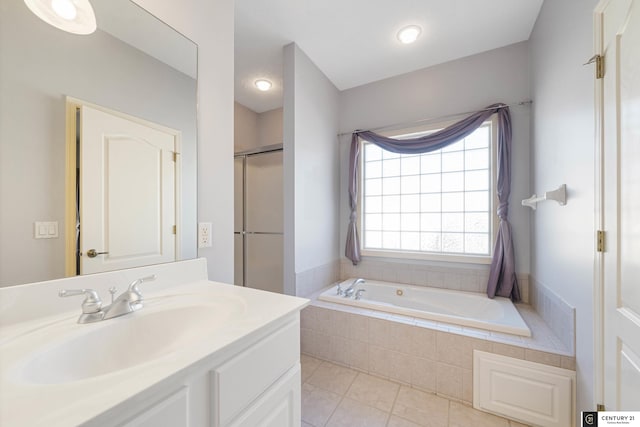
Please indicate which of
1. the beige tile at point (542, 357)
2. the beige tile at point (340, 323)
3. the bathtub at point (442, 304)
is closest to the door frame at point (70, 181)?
the beige tile at point (340, 323)

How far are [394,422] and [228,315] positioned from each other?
1301 mm

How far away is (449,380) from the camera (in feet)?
5.26

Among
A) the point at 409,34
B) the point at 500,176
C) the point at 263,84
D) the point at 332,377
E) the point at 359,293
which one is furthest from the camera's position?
the point at 263,84

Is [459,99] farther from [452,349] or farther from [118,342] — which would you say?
[118,342]

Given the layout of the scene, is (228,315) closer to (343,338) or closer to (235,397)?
(235,397)

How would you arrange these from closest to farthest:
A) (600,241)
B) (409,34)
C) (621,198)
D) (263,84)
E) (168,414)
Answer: (168,414)
(621,198)
(600,241)
(409,34)
(263,84)

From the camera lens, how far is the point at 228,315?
2.64 ft

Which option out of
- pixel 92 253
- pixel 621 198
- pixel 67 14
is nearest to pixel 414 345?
pixel 621 198

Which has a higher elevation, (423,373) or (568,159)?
(568,159)

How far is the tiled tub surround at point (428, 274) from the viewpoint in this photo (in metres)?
2.34

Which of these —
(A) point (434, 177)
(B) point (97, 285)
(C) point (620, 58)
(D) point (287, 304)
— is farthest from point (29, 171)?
(A) point (434, 177)

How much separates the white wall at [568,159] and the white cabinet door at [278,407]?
1.39 m

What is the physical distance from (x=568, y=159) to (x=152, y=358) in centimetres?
223

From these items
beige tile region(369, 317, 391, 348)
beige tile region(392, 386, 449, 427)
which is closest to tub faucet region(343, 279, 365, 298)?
beige tile region(369, 317, 391, 348)
